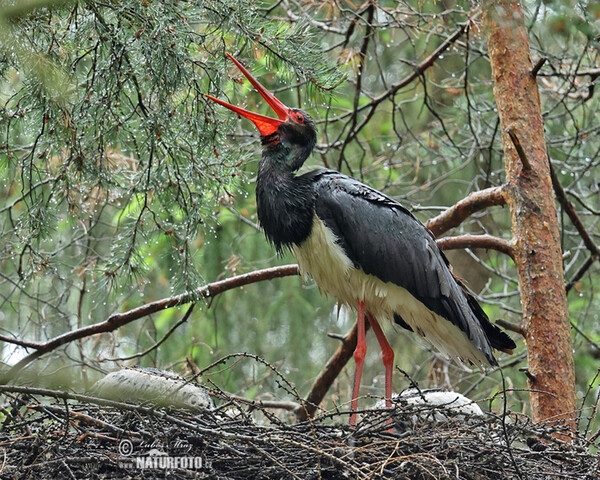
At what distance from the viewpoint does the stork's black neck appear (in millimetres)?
4262

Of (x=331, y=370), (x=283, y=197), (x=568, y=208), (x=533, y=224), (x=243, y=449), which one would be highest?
(x=283, y=197)

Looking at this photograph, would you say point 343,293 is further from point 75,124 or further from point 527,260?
point 75,124

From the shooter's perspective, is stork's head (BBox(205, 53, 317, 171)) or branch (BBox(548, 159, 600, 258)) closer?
stork's head (BBox(205, 53, 317, 171))

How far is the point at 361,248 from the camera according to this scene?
4152 millimetres

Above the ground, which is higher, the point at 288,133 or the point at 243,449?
the point at 288,133

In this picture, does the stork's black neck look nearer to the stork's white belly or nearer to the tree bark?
the stork's white belly

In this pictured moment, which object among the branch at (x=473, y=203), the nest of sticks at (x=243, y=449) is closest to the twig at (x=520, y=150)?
the branch at (x=473, y=203)

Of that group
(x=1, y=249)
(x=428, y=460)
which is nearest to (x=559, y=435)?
(x=428, y=460)

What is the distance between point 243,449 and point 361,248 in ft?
4.78

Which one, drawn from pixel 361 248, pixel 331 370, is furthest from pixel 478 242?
pixel 331 370

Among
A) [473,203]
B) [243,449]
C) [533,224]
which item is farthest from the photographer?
[473,203]

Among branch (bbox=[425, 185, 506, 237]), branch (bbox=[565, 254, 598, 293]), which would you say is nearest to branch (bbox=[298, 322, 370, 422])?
branch (bbox=[425, 185, 506, 237])

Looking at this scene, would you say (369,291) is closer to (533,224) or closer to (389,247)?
(389,247)

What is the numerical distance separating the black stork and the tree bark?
24cm
